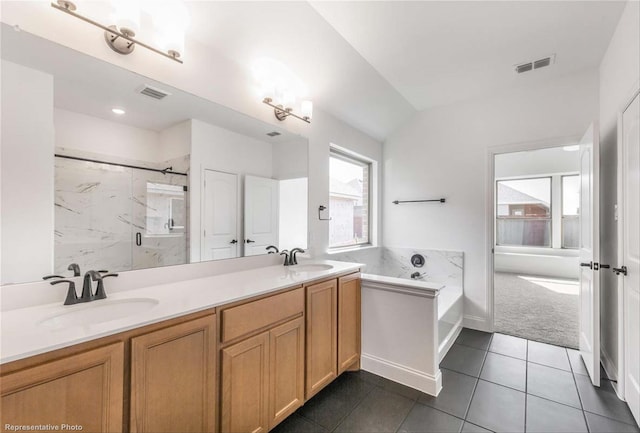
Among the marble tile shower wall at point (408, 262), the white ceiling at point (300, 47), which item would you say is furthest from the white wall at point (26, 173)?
the marble tile shower wall at point (408, 262)

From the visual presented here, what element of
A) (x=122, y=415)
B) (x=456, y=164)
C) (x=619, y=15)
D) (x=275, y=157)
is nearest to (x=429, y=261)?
(x=456, y=164)

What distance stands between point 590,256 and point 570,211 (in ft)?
15.7

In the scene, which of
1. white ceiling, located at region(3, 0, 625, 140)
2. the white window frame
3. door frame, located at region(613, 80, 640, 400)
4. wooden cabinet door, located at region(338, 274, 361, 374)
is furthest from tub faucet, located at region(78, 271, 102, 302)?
door frame, located at region(613, 80, 640, 400)

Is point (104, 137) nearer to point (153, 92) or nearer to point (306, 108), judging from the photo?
point (153, 92)

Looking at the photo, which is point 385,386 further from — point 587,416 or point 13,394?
point 13,394

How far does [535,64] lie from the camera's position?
2.50m

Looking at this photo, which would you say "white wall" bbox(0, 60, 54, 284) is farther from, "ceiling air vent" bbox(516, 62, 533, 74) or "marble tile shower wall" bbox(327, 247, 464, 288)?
"ceiling air vent" bbox(516, 62, 533, 74)

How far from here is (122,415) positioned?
0.97 m

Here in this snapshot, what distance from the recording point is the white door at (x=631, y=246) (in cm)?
162

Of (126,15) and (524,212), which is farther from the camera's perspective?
(524,212)

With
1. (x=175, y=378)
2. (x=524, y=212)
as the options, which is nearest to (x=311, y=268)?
(x=175, y=378)

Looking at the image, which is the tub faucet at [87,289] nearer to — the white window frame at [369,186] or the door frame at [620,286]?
the white window frame at [369,186]

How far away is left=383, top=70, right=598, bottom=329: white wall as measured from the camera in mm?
2729

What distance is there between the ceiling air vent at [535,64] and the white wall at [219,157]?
8.04 ft
